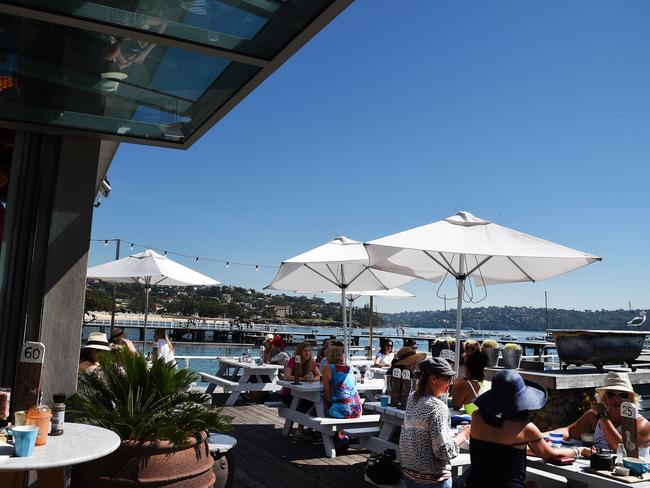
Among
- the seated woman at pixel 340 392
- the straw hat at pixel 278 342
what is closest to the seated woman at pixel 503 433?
the seated woman at pixel 340 392

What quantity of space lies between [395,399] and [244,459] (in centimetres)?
172

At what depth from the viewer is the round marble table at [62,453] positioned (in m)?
2.27

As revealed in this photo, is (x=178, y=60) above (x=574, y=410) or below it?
above

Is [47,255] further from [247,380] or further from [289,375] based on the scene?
[247,380]

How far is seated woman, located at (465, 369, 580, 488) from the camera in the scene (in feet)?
10.3

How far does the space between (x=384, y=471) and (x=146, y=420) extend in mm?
1708

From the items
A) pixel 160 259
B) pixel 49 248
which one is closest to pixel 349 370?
pixel 49 248

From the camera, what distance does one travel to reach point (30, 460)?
2.32 metres

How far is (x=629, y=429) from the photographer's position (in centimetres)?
343

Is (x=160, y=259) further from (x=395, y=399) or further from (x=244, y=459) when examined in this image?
(x=395, y=399)

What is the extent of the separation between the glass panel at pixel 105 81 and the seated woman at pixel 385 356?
8.37 m

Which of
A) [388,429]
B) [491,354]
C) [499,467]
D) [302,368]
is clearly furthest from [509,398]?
[302,368]

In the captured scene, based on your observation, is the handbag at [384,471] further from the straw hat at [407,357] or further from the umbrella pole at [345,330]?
the umbrella pole at [345,330]

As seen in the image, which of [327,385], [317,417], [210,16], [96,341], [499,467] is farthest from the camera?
[317,417]
